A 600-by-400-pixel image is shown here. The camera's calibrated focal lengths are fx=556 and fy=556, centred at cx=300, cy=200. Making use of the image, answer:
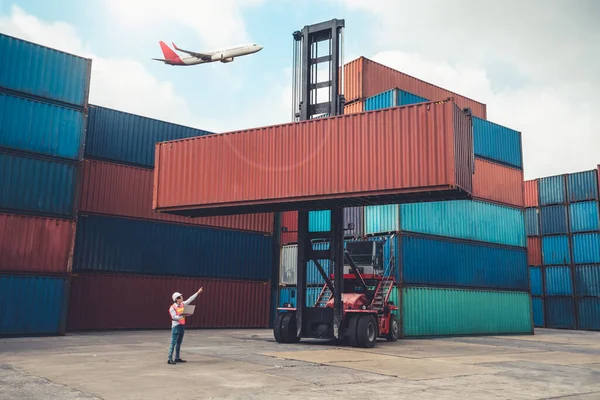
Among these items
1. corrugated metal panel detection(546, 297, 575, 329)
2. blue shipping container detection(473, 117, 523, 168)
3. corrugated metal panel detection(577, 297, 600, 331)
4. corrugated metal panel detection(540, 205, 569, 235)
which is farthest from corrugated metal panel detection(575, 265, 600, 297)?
blue shipping container detection(473, 117, 523, 168)

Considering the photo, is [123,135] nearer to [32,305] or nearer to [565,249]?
[32,305]

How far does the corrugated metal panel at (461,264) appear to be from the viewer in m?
24.1

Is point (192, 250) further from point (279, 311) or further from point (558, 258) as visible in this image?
point (558, 258)

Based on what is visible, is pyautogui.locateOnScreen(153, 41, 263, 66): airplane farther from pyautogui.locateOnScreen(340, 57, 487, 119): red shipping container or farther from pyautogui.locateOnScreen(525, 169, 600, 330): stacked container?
pyautogui.locateOnScreen(525, 169, 600, 330): stacked container

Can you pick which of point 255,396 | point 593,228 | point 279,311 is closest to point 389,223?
point 279,311

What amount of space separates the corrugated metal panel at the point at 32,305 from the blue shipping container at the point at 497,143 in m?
19.8

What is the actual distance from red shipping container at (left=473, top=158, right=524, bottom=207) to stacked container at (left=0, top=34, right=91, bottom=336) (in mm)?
18366

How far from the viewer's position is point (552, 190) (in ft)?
125

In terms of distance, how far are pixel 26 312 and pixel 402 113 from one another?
15039 mm

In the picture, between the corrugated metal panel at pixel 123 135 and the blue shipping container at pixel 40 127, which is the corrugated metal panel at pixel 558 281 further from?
the blue shipping container at pixel 40 127

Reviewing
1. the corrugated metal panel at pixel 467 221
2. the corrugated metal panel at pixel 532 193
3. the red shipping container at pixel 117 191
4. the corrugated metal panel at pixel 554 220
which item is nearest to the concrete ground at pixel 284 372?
the corrugated metal panel at pixel 467 221

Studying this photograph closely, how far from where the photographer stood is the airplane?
46.7m

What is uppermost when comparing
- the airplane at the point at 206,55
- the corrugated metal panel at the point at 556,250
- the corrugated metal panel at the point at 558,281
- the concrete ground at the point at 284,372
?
the airplane at the point at 206,55

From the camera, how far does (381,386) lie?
1008cm
